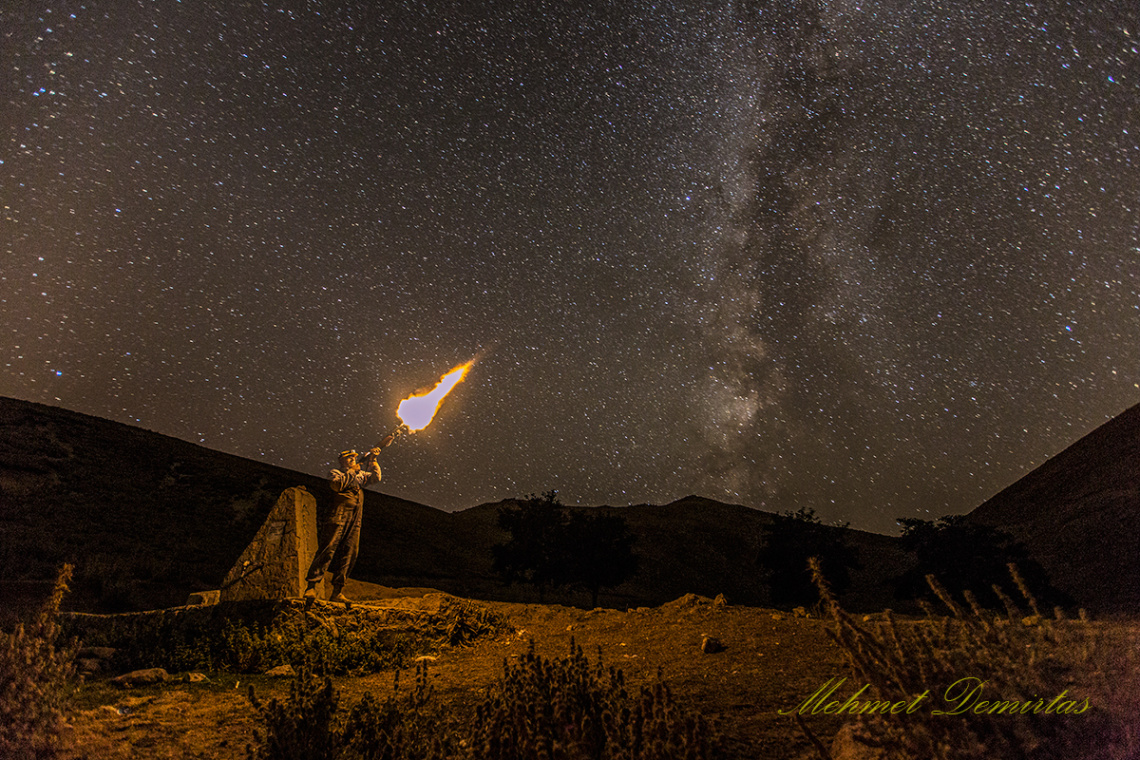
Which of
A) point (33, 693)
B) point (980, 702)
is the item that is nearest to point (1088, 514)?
point (980, 702)

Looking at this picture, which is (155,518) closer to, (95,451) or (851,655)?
(95,451)

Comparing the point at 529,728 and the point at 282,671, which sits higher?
the point at 282,671

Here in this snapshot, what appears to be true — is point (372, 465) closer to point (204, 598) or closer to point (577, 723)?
point (204, 598)

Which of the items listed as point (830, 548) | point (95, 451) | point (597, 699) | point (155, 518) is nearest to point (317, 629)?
point (597, 699)

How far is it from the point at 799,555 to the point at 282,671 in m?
28.3

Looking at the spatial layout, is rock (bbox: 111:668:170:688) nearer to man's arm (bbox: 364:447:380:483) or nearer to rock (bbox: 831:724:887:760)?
man's arm (bbox: 364:447:380:483)

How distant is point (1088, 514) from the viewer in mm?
58531

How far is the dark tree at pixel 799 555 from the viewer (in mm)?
30297

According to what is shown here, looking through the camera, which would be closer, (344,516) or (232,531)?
(344,516)

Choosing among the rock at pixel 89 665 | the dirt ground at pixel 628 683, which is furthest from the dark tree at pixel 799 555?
the rock at pixel 89 665

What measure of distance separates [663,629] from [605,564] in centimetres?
1879

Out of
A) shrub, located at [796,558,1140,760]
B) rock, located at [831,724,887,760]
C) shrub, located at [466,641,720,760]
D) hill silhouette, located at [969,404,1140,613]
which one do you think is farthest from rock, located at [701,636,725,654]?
hill silhouette, located at [969,404,1140,613]

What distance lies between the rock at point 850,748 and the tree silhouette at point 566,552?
25.6 metres

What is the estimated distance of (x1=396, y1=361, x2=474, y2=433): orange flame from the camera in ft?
42.5
